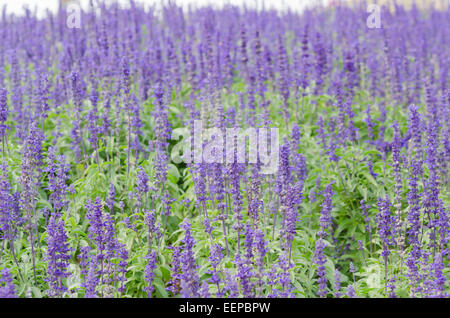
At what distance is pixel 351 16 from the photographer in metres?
15.1

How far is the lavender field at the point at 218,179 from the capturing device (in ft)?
16.1

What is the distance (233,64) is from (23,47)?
4301 millimetres

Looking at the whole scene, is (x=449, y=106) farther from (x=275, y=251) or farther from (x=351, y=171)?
(x=275, y=251)

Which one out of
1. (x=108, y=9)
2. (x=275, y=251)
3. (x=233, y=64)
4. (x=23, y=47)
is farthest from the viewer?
(x=108, y=9)

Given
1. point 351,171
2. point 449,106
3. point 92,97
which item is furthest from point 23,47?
point 449,106

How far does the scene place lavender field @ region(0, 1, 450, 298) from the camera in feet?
16.1

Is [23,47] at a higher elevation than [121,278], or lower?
higher

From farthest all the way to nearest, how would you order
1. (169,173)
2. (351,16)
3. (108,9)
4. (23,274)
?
(351,16) < (108,9) < (169,173) < (23,274)

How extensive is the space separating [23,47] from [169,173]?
584 cm

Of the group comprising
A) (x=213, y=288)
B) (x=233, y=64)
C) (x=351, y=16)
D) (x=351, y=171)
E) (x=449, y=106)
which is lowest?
(x=213, y=288)

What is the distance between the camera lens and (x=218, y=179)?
553 cm

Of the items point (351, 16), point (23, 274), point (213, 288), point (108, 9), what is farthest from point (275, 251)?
point (351, 16)

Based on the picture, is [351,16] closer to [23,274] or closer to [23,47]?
[23,47]

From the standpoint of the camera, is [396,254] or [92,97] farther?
[92,97]
